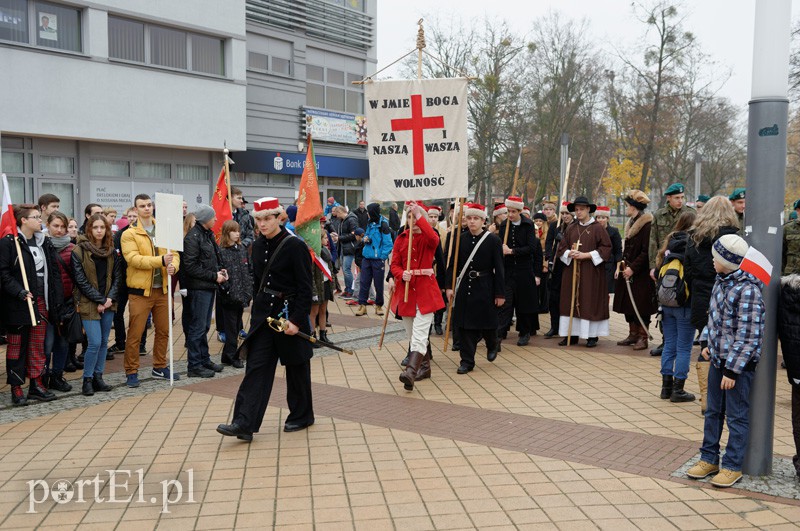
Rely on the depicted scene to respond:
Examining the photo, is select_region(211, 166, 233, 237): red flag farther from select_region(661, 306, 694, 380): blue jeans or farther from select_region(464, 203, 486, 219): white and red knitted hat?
select_region(661, 306, 694, 380): blue jeans

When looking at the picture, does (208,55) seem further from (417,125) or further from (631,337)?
(631,337)

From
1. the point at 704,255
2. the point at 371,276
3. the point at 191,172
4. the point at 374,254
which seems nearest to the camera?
the point at 704,255

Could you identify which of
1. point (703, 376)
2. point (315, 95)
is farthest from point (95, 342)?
point (315, 95)

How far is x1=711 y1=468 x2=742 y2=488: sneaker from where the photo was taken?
522cm

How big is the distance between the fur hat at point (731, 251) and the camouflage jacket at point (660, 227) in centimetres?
471

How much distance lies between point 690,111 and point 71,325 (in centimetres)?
3448

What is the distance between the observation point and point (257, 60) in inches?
1085

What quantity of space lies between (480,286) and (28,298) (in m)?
4.95

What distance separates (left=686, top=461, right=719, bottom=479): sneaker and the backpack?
2.33m

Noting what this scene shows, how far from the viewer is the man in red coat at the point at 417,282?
835cm

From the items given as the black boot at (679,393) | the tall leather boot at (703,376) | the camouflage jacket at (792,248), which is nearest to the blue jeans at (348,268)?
the camouflage jacket at (792,248)

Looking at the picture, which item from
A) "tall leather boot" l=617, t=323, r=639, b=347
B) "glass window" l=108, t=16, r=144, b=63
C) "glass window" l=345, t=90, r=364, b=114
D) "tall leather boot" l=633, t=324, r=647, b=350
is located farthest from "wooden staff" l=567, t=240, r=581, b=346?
"glass window" l=345, t=90, r=364, b=114

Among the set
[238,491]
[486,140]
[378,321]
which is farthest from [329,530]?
[486,140]

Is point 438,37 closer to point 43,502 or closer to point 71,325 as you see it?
point 71,325
